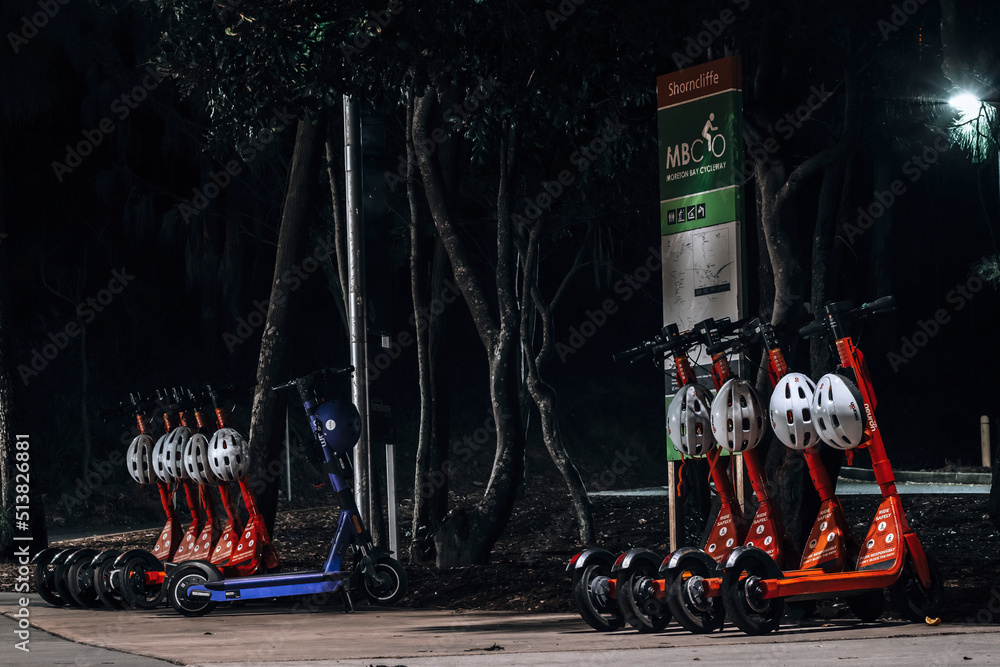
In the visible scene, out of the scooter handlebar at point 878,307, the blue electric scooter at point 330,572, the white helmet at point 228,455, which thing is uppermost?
the scooter handlebar at point 878,307

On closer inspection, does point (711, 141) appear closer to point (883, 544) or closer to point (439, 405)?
point (883, 544)

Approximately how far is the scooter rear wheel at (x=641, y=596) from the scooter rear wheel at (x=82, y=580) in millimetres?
4640

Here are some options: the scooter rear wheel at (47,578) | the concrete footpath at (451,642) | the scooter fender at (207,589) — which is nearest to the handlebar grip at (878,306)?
the concrete footpath at (451,642)

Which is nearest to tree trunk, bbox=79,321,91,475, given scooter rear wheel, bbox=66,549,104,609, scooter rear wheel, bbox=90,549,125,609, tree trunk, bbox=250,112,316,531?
tree trunk, bbox=250,112,316,531

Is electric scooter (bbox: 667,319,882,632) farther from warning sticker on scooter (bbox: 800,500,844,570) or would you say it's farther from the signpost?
the signpost

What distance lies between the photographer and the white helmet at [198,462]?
10773 mm

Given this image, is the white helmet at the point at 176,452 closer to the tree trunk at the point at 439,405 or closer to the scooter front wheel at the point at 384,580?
the scooter front wheel at the point at 384,580

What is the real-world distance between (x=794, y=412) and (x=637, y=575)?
1.27 m

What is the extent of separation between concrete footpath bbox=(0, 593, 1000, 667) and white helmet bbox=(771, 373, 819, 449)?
1060mm

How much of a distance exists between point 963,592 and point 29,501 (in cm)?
1061

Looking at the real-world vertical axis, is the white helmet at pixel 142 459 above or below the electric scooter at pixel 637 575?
above

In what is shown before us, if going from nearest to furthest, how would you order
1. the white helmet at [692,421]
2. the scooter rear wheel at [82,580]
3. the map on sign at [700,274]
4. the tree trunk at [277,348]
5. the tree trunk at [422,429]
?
1. the white helmet at [692,421]
2. the map on sign at [700,274]
3. the scooter rear wheel at [82,580]
4. the tree trunk at [277,348]
5. the tree trunk at [422,429]

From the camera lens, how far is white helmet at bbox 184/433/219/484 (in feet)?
35.3

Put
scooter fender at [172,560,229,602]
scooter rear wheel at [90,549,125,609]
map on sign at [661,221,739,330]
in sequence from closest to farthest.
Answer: map on sign at [661,221,739,330] → scooter fender at [172,560,229,602] → scooter rear wheel at [90,549,125,609]
